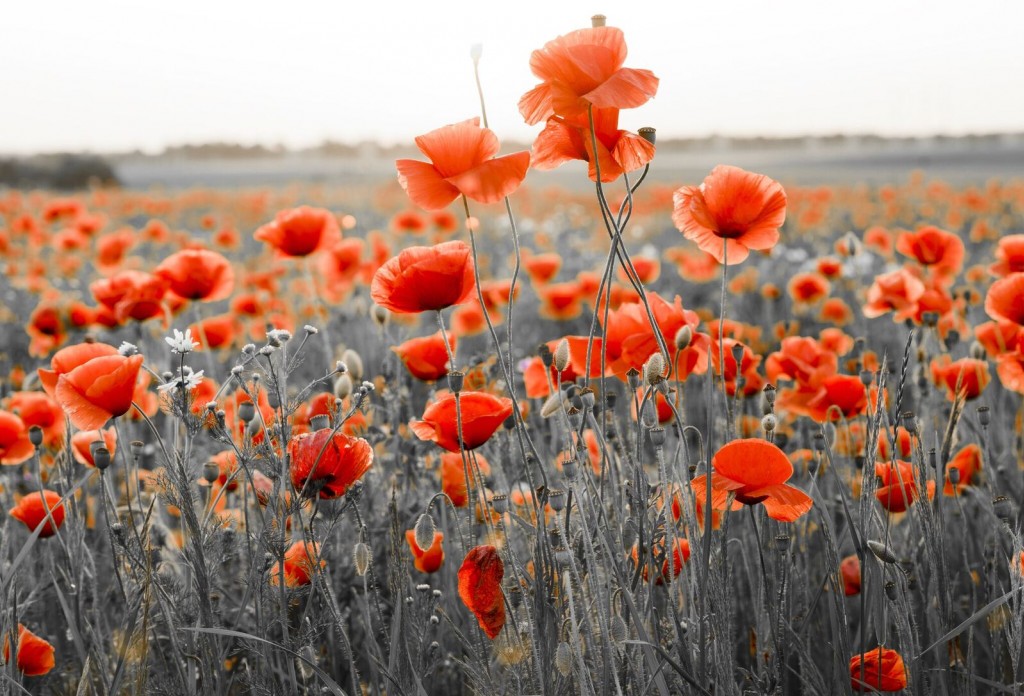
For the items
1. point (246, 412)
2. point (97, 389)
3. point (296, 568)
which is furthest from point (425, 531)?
point (97, 389)

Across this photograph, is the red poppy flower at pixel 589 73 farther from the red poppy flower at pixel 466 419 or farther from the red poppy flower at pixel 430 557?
the red poppy flower at pixel 430 557

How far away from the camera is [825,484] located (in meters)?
2.41

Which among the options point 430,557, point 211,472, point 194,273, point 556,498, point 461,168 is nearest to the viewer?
point 556,498

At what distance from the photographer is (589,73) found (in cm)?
124

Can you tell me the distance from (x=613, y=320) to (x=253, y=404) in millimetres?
645

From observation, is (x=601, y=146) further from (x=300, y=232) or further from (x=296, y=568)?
(x=300, y=232)

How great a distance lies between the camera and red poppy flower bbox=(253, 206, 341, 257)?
9.44 ft

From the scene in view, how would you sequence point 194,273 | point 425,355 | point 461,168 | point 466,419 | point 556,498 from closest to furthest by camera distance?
1. point 556,498
2. point 461,168
3. point 466,419
4. point 425,355
5. point 194,273

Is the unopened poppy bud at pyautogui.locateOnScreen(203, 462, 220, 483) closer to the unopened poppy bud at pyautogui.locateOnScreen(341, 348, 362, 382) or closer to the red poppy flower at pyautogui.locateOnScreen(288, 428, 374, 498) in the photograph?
the red poppy flower at pyautogui.locateOnScreen(288, 428, 374, 498)

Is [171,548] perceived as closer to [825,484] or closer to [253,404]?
[253,404]

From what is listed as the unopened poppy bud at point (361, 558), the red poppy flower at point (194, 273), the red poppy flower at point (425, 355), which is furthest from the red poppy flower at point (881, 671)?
the red poppy flower at point (194, 273)

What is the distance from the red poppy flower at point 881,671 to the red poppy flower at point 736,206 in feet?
2.27

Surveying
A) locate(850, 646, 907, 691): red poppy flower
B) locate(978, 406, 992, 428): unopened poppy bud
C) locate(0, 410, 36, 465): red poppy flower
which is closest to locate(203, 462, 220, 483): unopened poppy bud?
locate(0, 410, 36, 465): red poppy flower

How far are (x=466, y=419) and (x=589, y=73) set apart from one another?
57 cm
